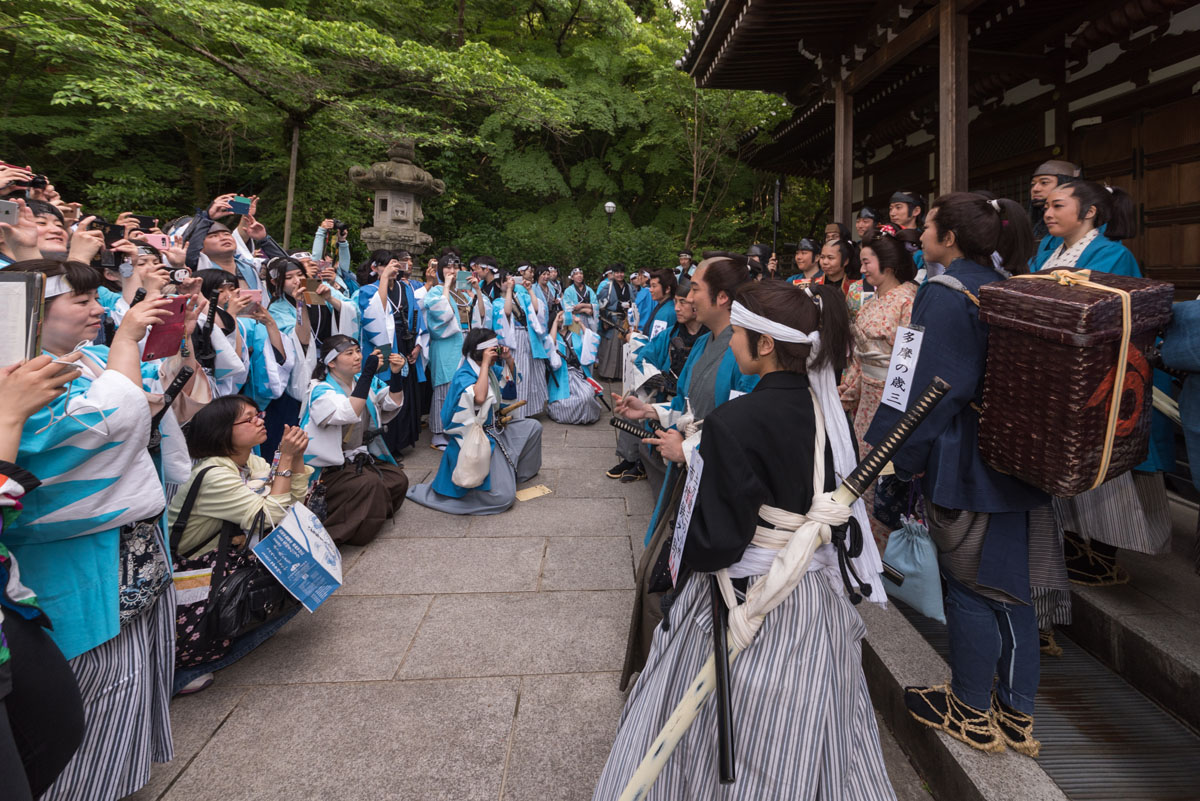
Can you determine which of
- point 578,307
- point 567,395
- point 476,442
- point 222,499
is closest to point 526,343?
point 567,395

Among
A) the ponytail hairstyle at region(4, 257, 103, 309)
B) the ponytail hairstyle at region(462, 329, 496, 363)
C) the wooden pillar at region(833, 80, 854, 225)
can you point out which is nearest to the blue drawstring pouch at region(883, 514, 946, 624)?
the ponytail hairstyle at region(4, 257, 103, 309)

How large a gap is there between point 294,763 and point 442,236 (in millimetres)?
16740

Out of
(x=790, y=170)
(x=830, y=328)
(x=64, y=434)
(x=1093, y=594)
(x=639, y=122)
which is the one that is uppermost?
(x=639, y=122)

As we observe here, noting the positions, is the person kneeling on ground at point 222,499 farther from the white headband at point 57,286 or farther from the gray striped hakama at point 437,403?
the gray striped hakama at point 437,403

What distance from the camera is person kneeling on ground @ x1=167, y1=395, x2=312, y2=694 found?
8.72 ft

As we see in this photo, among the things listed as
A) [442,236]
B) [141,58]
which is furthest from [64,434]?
[442,236]

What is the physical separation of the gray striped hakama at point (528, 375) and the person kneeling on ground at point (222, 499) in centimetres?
486

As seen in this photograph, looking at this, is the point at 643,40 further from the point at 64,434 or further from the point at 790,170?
the point at 64,434

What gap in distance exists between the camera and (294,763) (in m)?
2.27

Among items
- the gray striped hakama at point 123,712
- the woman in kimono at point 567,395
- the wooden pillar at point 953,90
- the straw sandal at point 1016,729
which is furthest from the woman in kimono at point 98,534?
the woman in kimono at point 567,395

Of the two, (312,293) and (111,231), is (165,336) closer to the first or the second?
(111,231)

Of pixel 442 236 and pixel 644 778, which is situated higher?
pixel 442 236

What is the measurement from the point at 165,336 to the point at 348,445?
1.89m

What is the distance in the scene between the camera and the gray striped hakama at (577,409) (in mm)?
8258
